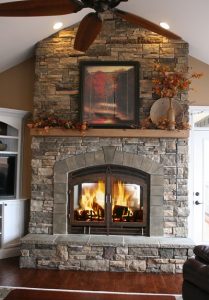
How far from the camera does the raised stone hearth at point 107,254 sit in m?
4.50

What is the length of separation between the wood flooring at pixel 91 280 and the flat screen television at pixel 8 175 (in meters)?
1.09

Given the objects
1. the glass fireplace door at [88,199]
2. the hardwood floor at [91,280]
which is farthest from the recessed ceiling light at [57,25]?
the hardwood floor at [91,280]

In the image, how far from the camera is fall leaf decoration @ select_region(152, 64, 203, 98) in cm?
481

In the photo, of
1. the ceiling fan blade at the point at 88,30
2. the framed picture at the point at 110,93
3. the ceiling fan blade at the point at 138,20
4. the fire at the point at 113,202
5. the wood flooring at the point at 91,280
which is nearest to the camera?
the ceiling fan blade at the point at 88,30

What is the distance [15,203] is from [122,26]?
10.1ft

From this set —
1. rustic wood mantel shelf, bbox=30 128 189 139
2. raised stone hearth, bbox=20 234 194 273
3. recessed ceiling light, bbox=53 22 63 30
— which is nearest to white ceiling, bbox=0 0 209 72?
recessed ceiling light, bbox=53 22 63 30

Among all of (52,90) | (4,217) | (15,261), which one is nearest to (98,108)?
(52,90)

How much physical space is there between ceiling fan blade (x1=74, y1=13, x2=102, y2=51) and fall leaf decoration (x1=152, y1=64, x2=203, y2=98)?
205 cm

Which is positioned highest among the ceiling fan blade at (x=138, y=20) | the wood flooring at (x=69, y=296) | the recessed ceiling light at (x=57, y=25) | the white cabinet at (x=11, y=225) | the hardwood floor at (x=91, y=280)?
the recessed ceiling light at (x=57, y=25)

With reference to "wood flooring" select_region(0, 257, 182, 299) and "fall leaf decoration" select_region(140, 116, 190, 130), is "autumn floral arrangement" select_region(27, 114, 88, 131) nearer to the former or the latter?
"fall leaf decoration" select_region(140, 116, 190, 130)

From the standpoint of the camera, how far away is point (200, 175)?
17.8 feet

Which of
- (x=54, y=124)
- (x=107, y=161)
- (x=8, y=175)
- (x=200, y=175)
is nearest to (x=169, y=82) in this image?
(x=107, y=161)

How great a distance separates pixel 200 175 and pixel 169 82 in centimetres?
160

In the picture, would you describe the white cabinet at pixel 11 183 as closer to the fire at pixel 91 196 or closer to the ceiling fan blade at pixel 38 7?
the fire at pixel 91 196
